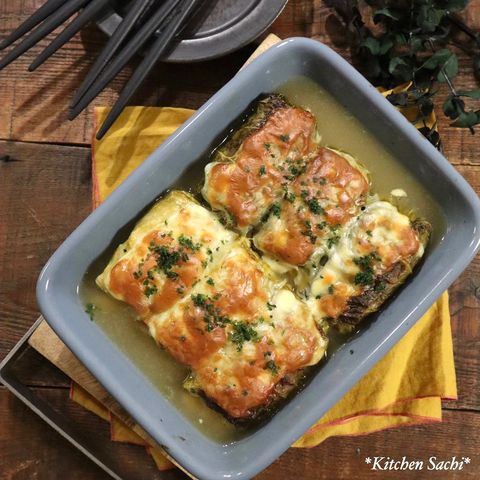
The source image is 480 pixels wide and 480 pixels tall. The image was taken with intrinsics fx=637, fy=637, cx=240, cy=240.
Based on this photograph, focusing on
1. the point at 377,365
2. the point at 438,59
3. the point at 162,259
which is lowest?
the point at 377,365

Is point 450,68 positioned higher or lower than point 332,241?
higher

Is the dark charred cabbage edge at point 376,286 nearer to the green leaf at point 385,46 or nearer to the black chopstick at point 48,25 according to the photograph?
the green leaf at point 385,46

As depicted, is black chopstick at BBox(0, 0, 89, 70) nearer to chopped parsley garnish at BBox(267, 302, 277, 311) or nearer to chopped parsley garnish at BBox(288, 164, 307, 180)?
chopped parsley garnish at BBox(288, 164, 307, 180)

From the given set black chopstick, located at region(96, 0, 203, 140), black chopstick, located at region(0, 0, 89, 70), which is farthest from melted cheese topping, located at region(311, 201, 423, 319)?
black chopstick, located at region(0, 0, 89, 70)

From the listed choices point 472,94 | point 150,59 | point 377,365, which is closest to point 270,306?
point 377,365

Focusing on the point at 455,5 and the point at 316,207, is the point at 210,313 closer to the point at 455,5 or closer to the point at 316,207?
the point at 316,207

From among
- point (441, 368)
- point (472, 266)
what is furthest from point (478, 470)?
point (472, 266)
